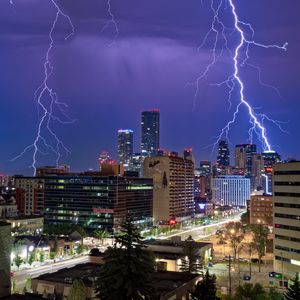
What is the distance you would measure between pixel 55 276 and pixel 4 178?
114 metres

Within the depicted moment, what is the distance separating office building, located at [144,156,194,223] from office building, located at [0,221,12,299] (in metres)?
72.8

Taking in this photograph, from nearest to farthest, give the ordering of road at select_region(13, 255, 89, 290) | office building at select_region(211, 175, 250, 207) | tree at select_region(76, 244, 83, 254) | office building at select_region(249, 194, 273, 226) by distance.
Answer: road at select_region(13, 255, 89, 290)
tree at select_region(76, 244, 83, 254)
office building at select_region(249, 194, 273, 226)
office building at select_region(211, 175, 250, 207)

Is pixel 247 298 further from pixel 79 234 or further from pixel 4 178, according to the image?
pixel 4 178

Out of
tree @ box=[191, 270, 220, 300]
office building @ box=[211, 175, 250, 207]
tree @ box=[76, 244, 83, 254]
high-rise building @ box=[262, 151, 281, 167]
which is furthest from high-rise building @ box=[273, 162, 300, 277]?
high-rise building @ box=[262, 151, 281, 167]

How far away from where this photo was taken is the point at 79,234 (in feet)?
181

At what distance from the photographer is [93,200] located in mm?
73250

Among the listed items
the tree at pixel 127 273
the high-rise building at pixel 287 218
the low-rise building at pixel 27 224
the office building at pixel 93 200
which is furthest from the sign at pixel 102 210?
the tree at pixel 127 273

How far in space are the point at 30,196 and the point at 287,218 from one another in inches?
2397

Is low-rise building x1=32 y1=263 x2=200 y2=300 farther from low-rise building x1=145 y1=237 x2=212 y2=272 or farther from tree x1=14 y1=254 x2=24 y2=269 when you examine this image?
tree x1=14 y1=254 x2=24 y2=269

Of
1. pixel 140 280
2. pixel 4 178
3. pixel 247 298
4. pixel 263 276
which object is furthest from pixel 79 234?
pixel 4 178

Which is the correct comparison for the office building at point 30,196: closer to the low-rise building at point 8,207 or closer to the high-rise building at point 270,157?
the low-rise building at point 8,207

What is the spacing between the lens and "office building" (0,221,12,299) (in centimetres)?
1819

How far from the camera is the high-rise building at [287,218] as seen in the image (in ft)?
115

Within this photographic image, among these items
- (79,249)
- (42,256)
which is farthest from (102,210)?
(42,256)
